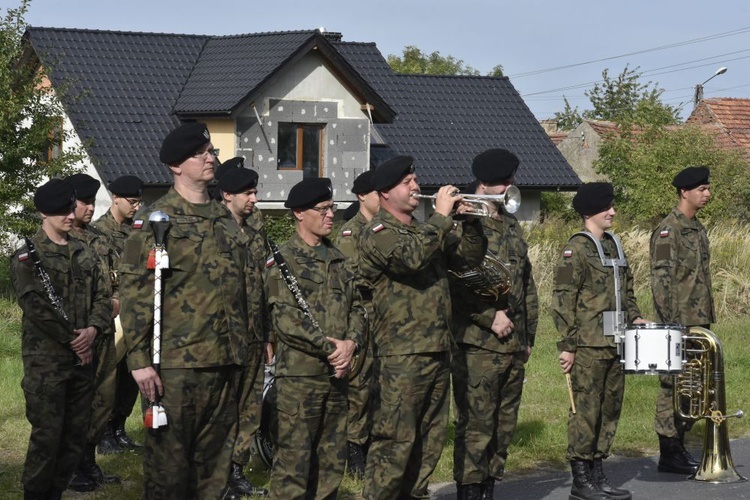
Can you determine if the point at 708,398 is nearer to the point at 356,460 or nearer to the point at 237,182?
the point at 356,460

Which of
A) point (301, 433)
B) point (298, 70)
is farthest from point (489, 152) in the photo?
point (298, 70)

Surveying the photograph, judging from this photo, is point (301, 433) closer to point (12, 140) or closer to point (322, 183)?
point (322, 183)

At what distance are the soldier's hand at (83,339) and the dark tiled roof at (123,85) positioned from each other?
72.6ft

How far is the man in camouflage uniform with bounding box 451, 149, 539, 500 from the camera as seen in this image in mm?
8273

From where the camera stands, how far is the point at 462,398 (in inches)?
330

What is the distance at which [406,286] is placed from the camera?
760cm

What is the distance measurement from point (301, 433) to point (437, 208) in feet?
5.01

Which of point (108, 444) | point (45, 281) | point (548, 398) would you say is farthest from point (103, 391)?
point (548, 398)

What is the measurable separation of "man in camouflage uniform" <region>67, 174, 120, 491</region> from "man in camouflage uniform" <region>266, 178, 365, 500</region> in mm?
2346

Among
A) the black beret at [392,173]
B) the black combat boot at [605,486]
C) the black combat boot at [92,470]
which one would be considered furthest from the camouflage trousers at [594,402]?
the black combat boot at [92,470]

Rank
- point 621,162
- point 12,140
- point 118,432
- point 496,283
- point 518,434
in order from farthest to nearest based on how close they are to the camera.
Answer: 1. point 621,162
2. point 12,140
3. point 518,434
4. point 118,432
5. point 496,283

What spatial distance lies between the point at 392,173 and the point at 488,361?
1.52 metres

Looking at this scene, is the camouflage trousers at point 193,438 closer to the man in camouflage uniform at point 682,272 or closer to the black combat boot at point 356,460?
the black combat boot at point 356,460

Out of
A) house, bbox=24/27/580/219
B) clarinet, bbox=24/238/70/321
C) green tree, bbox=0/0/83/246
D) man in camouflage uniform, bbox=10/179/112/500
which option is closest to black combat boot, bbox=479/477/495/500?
man in camouflage uniform, bbox=10/179/112/500
